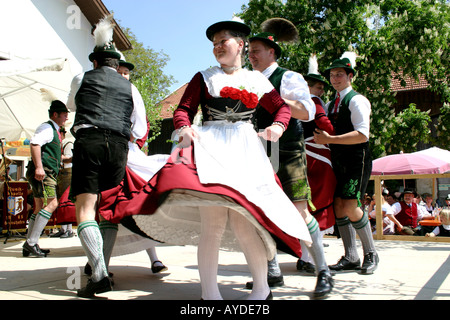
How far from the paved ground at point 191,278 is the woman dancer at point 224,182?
50 cm

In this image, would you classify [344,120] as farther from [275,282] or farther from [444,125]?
[444,125]

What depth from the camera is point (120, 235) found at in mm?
3379

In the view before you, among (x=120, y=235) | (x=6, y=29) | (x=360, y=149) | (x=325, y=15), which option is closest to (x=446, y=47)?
(x=325, y=15)

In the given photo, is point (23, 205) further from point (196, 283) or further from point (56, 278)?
point (196, 283)

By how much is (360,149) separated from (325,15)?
6622mm

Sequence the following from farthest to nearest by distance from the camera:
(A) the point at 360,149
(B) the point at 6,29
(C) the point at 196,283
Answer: (B) the point at 6,29, (A) the point at 360,149, (C) the point at 196,283

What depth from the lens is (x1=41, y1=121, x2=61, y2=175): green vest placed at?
533 centimetres

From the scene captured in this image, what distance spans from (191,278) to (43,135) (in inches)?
114

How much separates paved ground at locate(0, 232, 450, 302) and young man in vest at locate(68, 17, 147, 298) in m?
0.38

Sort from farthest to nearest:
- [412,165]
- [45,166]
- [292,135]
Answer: [412,165] < [45,166] < [292,135]

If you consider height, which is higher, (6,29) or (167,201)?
(6,29)

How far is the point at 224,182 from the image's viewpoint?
7.25 ft

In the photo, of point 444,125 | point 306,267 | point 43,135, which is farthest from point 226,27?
point 444,125

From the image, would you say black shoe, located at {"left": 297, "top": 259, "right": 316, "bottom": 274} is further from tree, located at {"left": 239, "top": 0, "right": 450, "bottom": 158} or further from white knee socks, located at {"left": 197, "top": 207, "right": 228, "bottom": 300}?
tree, located at {"left": 239, "top": 0, "right": 450, "bottom": 158}
